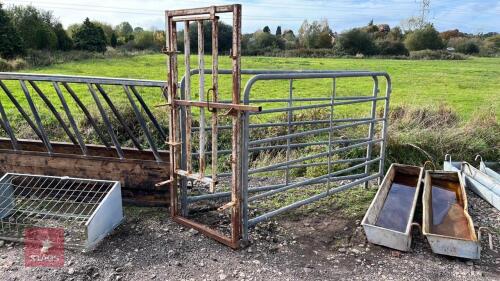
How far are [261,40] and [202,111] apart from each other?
1773 inches

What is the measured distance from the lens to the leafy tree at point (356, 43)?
4612cm

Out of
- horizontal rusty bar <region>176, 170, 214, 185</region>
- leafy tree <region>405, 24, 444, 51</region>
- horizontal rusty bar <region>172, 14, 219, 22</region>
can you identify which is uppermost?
leafy tree <region>405, 24, 444, 51</region>

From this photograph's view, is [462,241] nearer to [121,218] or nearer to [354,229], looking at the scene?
[354,229]

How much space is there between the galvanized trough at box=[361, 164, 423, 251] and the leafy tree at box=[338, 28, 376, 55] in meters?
42.3

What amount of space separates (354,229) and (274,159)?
2777 millimetres

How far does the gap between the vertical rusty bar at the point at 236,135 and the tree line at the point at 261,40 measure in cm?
2121

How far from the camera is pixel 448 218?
4.70 m

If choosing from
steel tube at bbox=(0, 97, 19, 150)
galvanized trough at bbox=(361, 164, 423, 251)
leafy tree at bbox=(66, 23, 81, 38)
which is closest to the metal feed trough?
steel tube at bbox=(0, 97, 19, 150)

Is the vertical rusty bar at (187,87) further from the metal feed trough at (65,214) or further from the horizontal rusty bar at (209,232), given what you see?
the metal feed trough at (65,214)

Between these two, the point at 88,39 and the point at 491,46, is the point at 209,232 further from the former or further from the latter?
the point at 491,46

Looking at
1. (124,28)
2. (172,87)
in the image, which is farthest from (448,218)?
(124,28)

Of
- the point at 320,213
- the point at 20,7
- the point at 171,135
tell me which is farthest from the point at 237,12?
the point at 20,7

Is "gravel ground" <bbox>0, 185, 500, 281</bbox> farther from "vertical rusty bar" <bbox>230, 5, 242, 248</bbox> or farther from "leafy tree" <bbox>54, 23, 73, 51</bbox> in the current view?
"leafy tree" <bbox>54, 23, 73, 51</bbox>

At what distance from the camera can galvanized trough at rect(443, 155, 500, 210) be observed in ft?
16.6
